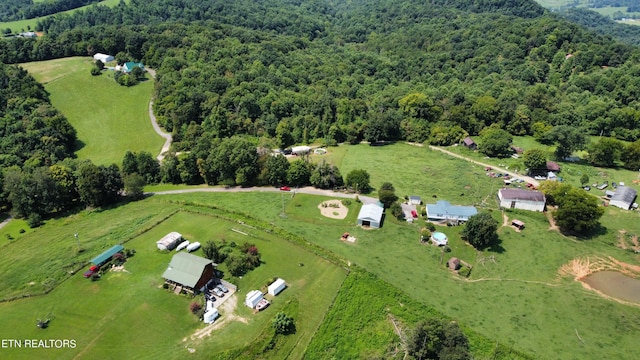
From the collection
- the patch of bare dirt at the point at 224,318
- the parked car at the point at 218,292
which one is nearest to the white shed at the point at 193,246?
the parked car at the point at 218,292

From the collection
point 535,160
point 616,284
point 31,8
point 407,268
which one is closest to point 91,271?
point 407,268

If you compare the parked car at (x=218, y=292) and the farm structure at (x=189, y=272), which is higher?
the farm structure at (x=189, y=272)

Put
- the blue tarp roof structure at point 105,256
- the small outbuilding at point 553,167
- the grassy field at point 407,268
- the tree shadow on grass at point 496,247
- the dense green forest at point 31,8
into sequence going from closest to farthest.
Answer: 1. the grassy field at point 407,268
2. the blue tarp roof structure at point 105,256
3. the tree shadow on grass at point 496,247
4. the small outbuilding at point 553,167
5. the dense green forest at point 31,8

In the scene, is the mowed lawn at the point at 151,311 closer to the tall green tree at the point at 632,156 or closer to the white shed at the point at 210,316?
the white shed at the point at 210,316

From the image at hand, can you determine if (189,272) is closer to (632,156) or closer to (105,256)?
(105,256)

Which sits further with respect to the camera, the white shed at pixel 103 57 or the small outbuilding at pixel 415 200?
the white shed at pixel 103 57

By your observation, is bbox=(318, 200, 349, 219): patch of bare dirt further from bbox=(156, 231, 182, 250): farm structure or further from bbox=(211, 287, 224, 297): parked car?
bbox=(211, 287, 224, 297): parked car
